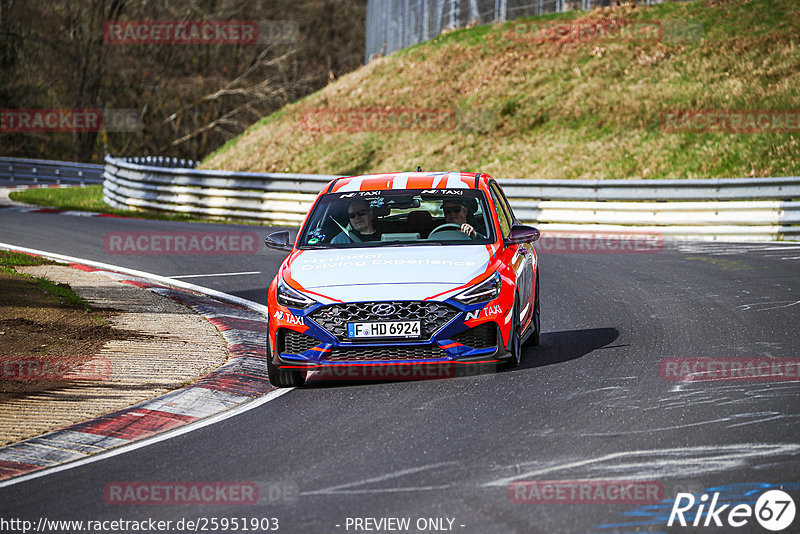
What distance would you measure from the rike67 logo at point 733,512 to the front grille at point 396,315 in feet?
10.0

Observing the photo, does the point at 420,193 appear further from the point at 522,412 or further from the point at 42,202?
the point at 42,202

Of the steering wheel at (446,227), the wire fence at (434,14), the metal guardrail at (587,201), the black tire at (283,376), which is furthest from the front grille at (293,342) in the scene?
the wire fence at (434,14)

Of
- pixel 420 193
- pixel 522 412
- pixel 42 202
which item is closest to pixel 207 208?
pixel 42 202

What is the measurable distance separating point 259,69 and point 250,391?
1972 inches

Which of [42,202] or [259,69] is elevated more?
[259,69]

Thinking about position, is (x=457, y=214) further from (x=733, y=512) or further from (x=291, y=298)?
(x=733, y=512)

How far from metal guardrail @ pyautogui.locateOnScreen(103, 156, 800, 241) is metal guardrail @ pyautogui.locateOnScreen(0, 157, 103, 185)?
57.3 ft

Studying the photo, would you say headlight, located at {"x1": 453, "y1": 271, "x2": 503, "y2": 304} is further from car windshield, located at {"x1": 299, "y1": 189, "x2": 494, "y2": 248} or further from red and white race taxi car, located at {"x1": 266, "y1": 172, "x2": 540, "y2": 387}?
car windshield, located at {"x1": 299, "y1": 189, "x2": 494, "y2": 248}

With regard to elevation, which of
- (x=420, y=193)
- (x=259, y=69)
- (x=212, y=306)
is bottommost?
(x=212, y=306)

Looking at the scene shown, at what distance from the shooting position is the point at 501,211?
1005 centimetres

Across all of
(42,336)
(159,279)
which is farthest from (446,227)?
(159,279)

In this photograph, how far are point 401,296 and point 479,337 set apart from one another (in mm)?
687

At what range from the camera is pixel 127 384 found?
8.48 metres

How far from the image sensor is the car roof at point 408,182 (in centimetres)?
984
